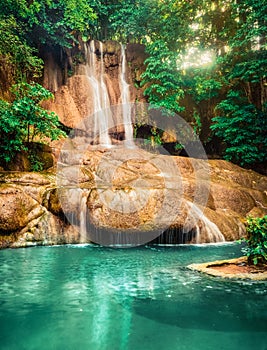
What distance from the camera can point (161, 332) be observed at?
2779 millimetres

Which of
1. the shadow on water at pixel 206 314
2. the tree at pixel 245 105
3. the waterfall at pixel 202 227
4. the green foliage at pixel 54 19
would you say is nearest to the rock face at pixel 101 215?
the waterfall at pixel 202 227

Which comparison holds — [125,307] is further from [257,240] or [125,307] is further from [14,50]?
[14,50]

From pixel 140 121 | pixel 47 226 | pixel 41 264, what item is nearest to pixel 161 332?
pixel 41 264

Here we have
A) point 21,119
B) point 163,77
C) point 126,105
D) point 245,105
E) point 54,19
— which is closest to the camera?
point 21,119

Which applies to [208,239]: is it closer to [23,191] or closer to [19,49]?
[23,191]

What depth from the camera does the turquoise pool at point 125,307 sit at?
8.68 feet

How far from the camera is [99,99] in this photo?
15562 mm

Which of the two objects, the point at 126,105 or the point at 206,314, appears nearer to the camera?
the point at 206,314

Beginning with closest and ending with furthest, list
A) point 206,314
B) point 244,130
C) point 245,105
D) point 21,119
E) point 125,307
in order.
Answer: point 206,314 < point 125,307 < point 21,119 < point 244,130 < point 245,105

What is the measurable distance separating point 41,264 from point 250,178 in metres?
9.70

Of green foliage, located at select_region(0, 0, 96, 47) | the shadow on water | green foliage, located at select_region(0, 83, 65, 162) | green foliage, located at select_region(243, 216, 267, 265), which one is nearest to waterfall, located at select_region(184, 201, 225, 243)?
green foliage, located at select_region(243, 216, 267, 265)

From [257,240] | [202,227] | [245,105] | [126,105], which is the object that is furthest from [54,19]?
[257,240]

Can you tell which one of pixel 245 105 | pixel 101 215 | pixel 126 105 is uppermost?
pixel 126 105

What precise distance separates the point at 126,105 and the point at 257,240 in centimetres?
1270
